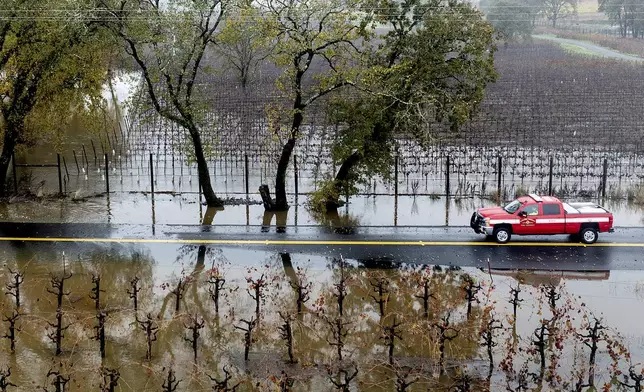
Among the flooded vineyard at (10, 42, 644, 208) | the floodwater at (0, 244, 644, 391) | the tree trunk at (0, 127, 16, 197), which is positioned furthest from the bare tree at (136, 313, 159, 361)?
the tree trunk at (0, 127, 16, 197)

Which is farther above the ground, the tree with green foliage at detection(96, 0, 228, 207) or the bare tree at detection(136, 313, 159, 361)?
the tree with green foliage at detection(96, 0, 228, 207)

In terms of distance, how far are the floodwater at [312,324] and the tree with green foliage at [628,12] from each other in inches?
2603

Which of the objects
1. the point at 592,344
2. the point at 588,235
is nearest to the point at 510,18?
the point at 588,235

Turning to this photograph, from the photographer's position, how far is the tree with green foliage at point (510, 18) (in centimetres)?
7419

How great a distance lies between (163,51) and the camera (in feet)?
82.2

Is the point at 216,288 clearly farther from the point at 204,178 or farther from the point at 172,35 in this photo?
the point at 172,35

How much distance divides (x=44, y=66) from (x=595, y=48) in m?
61.7

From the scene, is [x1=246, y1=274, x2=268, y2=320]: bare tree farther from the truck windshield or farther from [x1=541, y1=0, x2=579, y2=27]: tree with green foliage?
[x1=541, y1=0, x2=579, y2=27]: tree with green foliage

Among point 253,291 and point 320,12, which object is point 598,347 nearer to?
point 253,291

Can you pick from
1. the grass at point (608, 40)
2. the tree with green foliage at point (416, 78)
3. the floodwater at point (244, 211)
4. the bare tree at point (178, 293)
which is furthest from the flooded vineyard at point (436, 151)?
the grass at point (608, 40)

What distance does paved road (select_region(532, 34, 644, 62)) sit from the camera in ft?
220

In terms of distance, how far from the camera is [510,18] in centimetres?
7556

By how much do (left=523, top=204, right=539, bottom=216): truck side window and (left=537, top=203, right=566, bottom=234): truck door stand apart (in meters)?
0.15

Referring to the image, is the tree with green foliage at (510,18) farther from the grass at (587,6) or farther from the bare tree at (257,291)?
the bare tree at (257,291)
